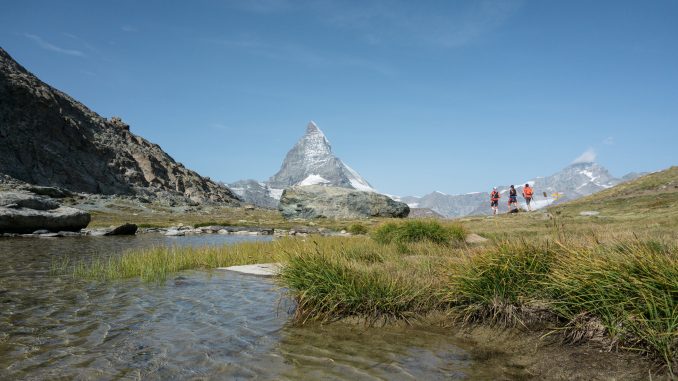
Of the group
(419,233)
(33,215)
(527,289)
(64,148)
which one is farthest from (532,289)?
(64,148)

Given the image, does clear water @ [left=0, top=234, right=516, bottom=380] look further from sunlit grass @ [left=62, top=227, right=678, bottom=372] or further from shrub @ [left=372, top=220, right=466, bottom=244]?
shrub @ [left=372, top=220, right=466, bottom=244]

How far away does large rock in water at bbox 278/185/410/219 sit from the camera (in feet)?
203

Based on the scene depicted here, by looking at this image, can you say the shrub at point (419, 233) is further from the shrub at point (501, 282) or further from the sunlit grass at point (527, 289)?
the shrub at point (501, 282)

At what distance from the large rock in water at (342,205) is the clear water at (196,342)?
51.5 metres

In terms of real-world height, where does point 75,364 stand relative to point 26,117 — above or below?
below

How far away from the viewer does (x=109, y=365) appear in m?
5.68

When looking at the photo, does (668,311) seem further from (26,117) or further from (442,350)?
(26,117)

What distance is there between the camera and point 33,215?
106 feet

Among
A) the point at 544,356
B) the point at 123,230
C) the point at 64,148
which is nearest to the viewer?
the point at 544,356

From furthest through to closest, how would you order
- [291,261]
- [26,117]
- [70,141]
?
[70,141] → [26,117] → [291,261]

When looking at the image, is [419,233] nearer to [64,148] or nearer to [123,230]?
[123,230]

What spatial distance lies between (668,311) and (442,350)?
9.04 feet

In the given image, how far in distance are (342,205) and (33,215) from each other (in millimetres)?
37945

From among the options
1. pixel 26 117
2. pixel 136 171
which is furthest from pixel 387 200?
pixel 136 171
